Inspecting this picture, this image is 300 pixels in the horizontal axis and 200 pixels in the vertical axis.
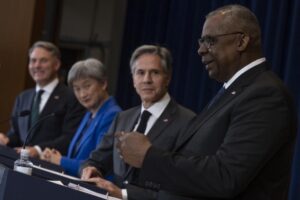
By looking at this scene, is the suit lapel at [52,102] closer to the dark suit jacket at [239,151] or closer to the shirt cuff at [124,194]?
the shirt cuff at [124,194]

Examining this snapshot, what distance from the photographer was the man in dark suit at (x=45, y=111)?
4.16 m

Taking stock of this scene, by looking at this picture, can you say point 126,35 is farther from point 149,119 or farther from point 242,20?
point 242,20

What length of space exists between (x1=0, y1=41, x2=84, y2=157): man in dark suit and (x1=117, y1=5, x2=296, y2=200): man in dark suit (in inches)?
77.8

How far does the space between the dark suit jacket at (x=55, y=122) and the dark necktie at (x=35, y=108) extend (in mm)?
35

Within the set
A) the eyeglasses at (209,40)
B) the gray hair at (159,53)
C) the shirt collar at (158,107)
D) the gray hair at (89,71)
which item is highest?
the eyeglasses at (209,40)

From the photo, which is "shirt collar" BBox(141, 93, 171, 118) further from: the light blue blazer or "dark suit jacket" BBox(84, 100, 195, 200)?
the light blue blazer

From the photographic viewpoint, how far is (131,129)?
3301mm

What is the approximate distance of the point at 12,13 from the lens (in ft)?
19.4

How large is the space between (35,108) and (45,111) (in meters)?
0.11

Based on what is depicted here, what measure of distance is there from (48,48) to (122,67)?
80.7 inches

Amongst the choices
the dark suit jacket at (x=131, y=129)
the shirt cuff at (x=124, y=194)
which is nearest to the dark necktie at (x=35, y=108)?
the dark suit jacket at (x=131, y=129)

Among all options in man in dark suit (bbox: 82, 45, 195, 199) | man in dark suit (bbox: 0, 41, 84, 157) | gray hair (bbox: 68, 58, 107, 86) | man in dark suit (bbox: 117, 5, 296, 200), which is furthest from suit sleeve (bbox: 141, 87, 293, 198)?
man in dark suit (bbox: 0, 41, 84, 157)

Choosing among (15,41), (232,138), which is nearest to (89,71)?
(232,138)

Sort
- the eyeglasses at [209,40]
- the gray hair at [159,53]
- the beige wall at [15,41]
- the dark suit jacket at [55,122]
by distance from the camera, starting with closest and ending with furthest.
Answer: the eyeglasses at [209,40] → the gray hair at [159,53] → the dark suit jacket at [55,122] → the beige wall at [15,41]
